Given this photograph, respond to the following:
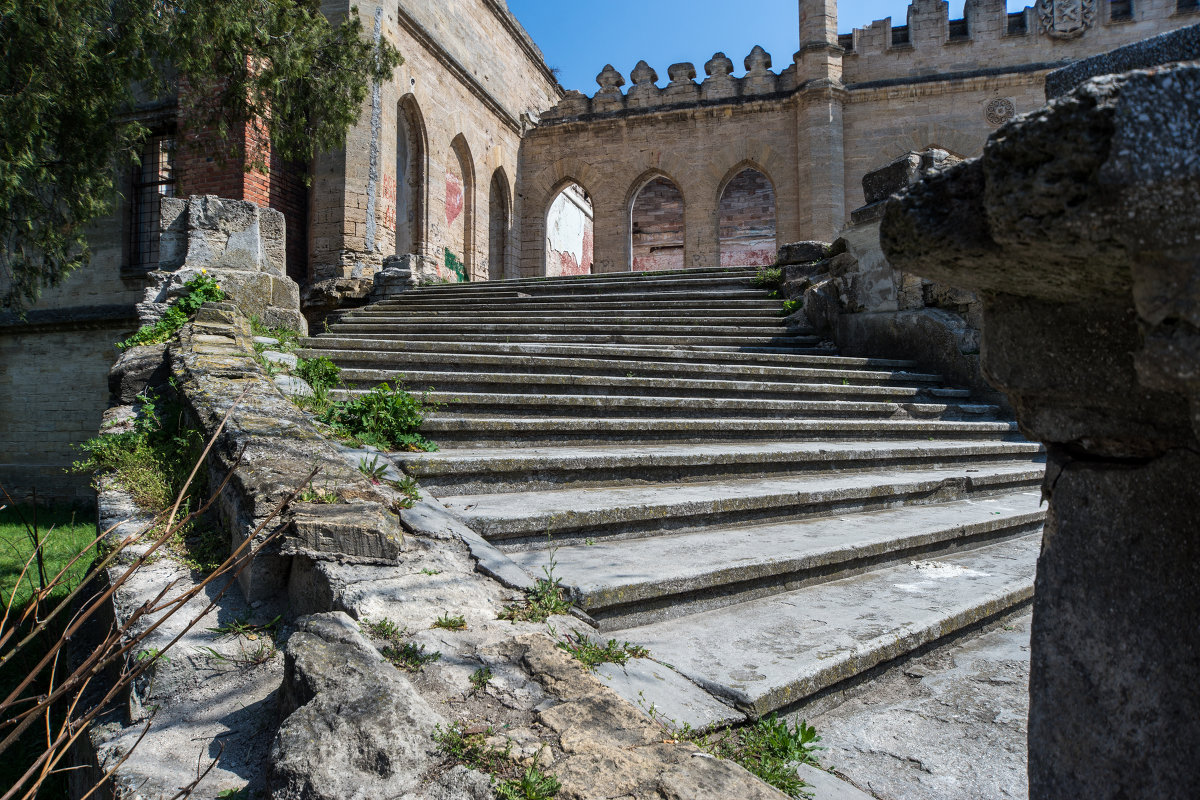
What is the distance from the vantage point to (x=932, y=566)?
13.7 feet

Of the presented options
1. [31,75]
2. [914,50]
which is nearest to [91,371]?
[31,75]

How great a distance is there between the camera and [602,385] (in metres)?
6.34

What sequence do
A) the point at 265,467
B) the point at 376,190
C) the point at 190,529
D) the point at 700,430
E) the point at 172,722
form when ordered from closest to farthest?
the point at 172,722, the point at 265,467, the point at 190,529, the point at 700,430, the point at 376,190

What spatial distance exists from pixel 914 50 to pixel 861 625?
17.9m

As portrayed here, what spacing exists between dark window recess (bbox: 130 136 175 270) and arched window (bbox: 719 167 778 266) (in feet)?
52.4

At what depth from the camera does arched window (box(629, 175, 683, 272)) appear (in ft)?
83.9

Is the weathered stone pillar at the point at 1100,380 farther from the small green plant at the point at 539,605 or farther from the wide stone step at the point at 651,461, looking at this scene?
the wide stone step at the point at 651,461

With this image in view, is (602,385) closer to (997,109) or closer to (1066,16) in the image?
(997,109)

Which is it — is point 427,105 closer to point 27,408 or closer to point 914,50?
point 27,408

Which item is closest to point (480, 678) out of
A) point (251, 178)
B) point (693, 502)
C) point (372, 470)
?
point (372, 470)

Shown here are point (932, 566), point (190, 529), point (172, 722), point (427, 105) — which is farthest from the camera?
point (427, 105)

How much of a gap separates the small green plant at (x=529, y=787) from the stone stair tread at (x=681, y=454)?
8.80 feet

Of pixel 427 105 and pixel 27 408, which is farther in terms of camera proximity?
pixel 427 105

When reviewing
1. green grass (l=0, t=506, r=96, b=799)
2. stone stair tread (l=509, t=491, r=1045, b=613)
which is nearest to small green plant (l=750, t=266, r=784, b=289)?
stone stair tread (l=509, t=491, r=1045, b=613)
